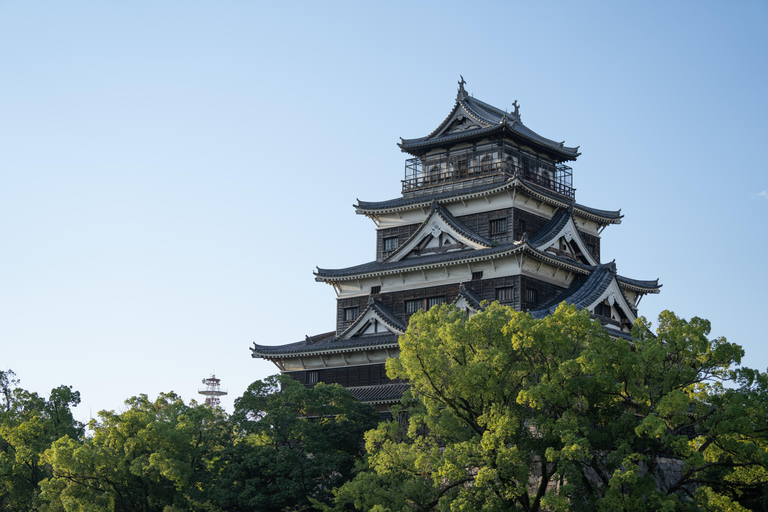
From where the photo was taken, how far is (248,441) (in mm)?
33406

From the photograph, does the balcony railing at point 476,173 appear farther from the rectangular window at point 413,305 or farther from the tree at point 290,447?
the tree at point 290,447

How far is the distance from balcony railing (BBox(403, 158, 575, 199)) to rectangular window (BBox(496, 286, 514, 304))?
596 centimetres

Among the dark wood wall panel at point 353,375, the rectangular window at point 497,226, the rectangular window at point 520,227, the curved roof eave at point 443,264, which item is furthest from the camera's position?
the rectangular window at point 497,226

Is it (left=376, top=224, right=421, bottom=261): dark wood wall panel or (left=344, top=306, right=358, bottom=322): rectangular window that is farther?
(left=376, top=224, right=421, bottom=261): dark wood wall panel

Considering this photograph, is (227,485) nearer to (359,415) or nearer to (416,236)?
(359,415)

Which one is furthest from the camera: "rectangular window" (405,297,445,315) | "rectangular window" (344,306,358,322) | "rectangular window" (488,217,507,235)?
"rectangular window" (344,306,358,322)

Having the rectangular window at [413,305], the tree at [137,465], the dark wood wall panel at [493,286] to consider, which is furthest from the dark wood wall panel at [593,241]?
the tree at [137,465]

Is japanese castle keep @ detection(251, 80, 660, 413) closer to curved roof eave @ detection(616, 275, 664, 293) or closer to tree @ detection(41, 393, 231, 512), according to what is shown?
curved roof eave @ detection(616, 275, 664, 293)

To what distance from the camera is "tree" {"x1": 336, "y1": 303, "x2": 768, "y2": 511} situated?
2456cm

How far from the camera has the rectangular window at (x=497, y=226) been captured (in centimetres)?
4228

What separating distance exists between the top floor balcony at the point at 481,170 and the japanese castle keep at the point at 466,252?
0.06 metres

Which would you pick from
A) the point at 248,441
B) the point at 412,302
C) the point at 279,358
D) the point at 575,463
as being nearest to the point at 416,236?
the point at 412,302

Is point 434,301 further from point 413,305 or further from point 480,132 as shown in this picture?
point 480,132

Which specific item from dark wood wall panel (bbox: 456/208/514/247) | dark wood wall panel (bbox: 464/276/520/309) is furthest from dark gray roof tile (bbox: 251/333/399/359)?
dark wood wall panel (bbox: 456/208/514/247)
